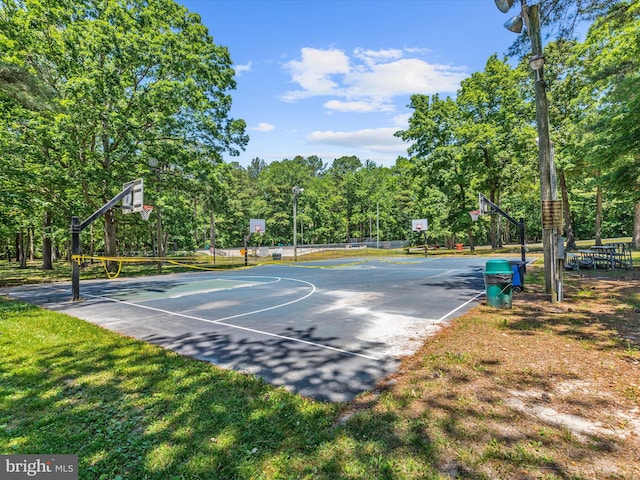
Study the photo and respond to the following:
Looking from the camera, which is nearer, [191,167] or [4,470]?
[4,470]

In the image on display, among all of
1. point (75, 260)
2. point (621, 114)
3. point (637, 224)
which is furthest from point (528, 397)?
point (637, 224)

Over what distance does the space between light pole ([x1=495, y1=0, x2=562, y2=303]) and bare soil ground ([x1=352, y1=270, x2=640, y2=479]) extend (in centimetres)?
229

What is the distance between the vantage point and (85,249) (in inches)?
1821

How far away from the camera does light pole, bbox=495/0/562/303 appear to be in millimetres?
8312

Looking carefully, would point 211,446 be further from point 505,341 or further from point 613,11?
point 613,11

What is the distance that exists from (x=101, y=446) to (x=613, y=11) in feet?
51.2

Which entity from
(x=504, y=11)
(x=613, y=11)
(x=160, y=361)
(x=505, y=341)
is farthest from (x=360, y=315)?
(x=613, y=11)

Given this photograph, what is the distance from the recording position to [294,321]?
7.30m

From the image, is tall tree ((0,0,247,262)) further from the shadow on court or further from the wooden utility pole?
the wooden utility pole

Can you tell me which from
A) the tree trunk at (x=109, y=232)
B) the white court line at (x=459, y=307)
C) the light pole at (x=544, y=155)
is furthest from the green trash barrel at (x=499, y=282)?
the tree trunk at (x=109, y=232)

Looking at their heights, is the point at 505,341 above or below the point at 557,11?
below

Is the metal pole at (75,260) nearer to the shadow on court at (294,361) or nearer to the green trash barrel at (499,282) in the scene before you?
the shadow on court at (294,361)

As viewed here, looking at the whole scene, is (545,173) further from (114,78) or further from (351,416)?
(114,78)

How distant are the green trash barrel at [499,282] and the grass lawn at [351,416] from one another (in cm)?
231
